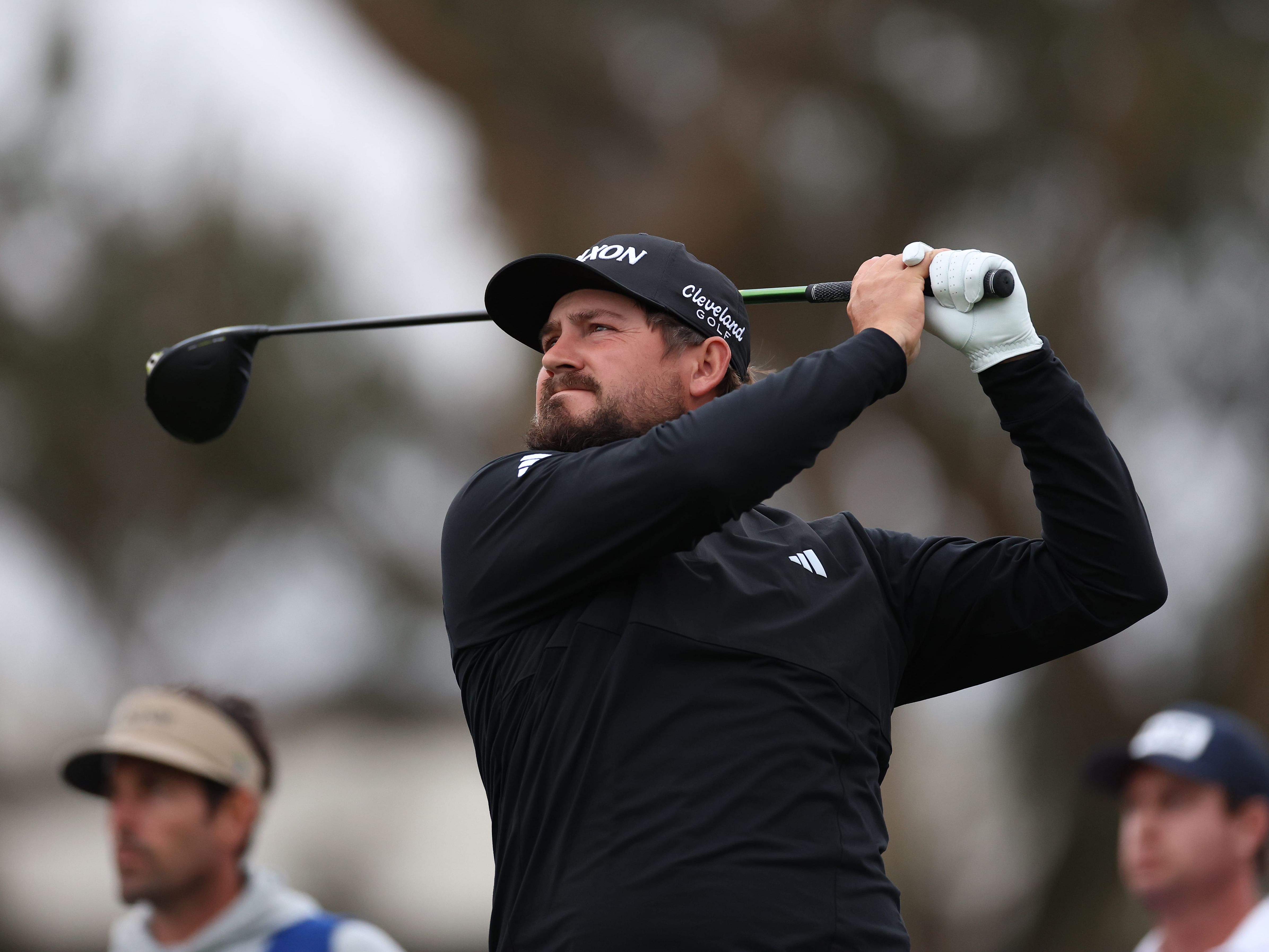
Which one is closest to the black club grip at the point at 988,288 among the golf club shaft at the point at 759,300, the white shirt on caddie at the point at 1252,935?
the golf club shaft at the point at 759,300

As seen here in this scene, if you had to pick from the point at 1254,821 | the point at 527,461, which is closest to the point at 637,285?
the point at 527,461

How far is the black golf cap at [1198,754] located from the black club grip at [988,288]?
2131 millimetres

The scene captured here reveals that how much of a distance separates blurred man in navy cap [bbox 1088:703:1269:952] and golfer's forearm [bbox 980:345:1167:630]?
156 centimetres

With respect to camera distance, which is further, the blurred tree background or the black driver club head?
the blurred tree background

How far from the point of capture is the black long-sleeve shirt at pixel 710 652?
256 cm

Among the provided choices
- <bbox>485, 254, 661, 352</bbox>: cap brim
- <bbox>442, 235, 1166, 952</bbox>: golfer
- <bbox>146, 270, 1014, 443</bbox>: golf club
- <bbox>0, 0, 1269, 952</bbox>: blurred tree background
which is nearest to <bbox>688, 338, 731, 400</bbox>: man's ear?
<bbox>442, 235, 1166, 952</bbox>: golfer

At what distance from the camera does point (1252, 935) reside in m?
4.04

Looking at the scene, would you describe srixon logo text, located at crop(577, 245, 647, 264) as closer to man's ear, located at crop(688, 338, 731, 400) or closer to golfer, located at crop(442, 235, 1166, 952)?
golfer, located at crop(442, 235, 1166, 952)

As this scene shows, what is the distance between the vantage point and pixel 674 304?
3172 millimetres

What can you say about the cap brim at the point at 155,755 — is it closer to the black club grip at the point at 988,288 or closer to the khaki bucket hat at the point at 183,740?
the khaki bucket hat at the point at 183,740

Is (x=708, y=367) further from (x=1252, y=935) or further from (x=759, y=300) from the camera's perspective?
(x=1252, y=935)

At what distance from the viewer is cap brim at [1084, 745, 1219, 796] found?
455 cm

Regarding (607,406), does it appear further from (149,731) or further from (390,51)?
(390,51)

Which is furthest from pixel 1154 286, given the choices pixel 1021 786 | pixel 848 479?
pixel 1021 786
